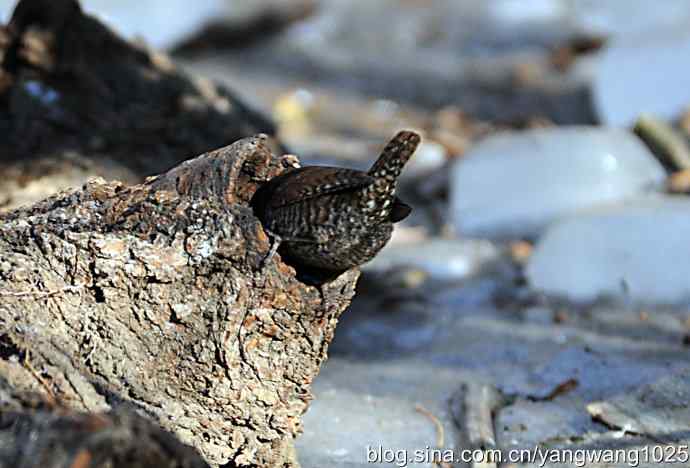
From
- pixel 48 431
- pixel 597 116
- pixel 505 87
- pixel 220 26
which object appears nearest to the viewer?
pixel 48 431

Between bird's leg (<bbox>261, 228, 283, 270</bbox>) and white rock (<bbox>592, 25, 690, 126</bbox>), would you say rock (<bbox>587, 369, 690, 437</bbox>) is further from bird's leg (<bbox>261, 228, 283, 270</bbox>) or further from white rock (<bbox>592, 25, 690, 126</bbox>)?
white rock (<bbox>592, 25, 690, 126</bbox>)

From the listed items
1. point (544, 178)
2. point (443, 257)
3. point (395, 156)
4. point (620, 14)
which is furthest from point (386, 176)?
point (620, 14)

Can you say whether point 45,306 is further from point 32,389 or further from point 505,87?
point 505,87

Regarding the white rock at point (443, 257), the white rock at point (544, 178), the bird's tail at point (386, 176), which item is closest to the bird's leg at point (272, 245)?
the bird's tail at point (386, 176)

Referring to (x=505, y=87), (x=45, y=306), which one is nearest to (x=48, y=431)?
(x=45, y=306)

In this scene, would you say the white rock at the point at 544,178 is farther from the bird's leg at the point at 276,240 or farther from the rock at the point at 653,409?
the bird's leg at the point at 276,240

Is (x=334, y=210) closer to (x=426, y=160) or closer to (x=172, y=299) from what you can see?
(x=172, y=299)
